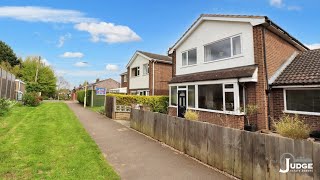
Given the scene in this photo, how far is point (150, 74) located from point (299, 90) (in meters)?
16.2

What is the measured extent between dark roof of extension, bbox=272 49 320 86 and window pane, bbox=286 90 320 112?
0.58 meters

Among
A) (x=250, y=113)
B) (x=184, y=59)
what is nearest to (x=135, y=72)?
(x=184, y=59)

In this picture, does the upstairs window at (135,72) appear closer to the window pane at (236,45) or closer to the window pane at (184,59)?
the window pane at (184,59)

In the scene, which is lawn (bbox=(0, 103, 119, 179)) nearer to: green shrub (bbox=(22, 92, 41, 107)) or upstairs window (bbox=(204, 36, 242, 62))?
upstairs window (bbox=(204, 36, 242, 62))

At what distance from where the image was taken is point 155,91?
83.3 ft

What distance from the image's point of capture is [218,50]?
15.2 m

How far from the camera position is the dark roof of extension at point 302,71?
1109 centimetres

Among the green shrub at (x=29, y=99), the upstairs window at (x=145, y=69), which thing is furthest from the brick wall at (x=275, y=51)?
the green shrub at (x=29, y=99)

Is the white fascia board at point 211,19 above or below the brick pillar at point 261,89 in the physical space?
above

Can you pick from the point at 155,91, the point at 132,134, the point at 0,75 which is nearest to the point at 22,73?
the point at 0,75

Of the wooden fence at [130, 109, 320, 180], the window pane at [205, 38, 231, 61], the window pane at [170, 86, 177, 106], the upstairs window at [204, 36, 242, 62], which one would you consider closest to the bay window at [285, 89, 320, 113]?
the upstairs window at [204, 36, 242, 62]

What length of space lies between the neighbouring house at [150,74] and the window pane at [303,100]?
15.3 m

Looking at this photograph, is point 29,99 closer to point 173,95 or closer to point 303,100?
point 173,95

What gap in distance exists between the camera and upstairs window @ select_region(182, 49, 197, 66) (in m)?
17.3
